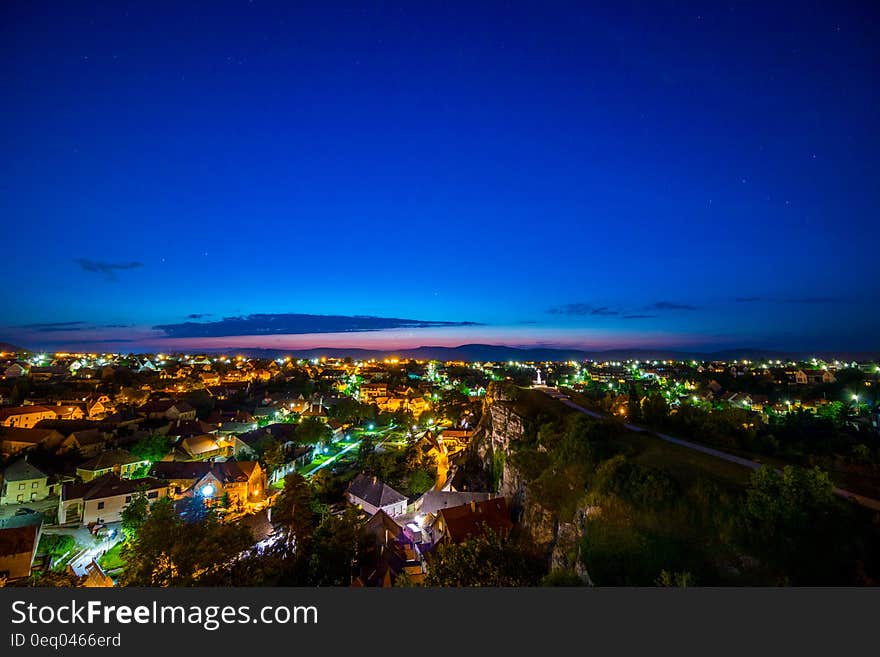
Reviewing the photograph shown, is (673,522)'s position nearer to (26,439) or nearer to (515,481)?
(515,481)

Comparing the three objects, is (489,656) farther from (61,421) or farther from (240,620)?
(61,421)

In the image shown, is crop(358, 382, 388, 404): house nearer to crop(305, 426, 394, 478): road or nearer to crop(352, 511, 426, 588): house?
crop(305, 426, 394, 478): road

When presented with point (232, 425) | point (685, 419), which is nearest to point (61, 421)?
point (232, 425)

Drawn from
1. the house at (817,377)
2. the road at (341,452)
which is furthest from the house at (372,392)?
the house at (817,377)

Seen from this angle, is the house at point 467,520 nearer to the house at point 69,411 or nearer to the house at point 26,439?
the house at point 26,439

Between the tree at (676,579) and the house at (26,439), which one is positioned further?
the house at (26,439)
